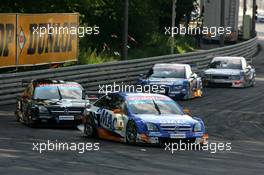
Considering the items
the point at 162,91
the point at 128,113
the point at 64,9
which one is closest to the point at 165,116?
the point at 128,113

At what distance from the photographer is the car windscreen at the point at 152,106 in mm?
19766

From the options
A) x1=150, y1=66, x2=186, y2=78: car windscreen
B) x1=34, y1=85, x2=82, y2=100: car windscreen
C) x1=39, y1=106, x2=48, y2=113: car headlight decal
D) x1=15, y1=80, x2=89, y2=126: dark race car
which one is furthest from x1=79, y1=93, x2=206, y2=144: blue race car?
Answer: x1=150, y1=66, x2=186, y2=78: car windscreen

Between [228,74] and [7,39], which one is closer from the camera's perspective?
[7,39]

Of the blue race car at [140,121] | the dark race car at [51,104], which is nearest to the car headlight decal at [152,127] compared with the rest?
the blue race car at [140,121]

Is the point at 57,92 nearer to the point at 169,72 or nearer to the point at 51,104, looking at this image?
the point at 51,104

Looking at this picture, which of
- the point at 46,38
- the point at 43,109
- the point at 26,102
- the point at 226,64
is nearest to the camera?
the point at 43,109

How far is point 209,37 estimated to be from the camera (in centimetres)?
7262

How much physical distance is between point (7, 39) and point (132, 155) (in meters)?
16.3

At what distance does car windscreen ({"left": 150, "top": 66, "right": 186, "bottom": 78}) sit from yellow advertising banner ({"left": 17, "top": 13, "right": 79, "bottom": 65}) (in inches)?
187

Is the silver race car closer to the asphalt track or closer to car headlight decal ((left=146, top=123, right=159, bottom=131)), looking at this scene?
the asphalt track

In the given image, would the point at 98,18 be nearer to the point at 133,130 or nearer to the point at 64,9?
the point at 64,9

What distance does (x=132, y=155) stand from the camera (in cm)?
1712

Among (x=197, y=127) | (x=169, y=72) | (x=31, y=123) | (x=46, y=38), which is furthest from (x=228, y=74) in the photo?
(x=197, y=127)

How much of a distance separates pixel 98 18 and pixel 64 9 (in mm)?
6605
